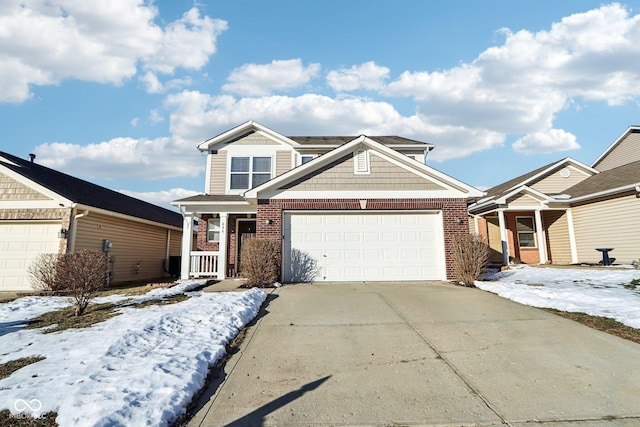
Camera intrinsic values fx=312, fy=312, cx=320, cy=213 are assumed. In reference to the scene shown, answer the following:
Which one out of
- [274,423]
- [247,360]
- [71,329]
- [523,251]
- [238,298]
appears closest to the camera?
[274,423]

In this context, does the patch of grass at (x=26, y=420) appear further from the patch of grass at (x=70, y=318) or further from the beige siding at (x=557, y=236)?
the beige siding at (x=557, y=236)

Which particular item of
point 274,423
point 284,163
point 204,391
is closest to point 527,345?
point 274,423

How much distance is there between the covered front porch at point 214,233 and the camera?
39.1 ft

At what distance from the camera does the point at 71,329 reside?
5.27 m

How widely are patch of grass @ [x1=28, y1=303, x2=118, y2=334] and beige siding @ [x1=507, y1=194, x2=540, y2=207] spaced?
51.9 ft

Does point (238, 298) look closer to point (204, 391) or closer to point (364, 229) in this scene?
point (204, 391)

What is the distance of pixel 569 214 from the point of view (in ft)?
48.5

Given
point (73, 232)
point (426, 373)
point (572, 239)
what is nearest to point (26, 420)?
point (426, 373)

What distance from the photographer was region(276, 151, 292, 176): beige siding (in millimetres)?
14164

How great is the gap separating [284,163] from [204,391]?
1176 cm

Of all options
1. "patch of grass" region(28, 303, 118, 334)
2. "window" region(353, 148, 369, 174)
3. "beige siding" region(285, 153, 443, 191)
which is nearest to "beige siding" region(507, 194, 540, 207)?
"beige siding" region(285, 153, 443, 191)

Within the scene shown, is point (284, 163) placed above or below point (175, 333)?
above

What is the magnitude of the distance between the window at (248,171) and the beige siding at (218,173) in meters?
0.36

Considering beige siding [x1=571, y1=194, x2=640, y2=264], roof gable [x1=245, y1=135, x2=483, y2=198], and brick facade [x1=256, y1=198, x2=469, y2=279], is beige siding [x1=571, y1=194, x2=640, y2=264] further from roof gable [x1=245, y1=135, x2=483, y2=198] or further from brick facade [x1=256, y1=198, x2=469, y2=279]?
brick facade [x1=256, y1=198, x2=469, y2=279]
